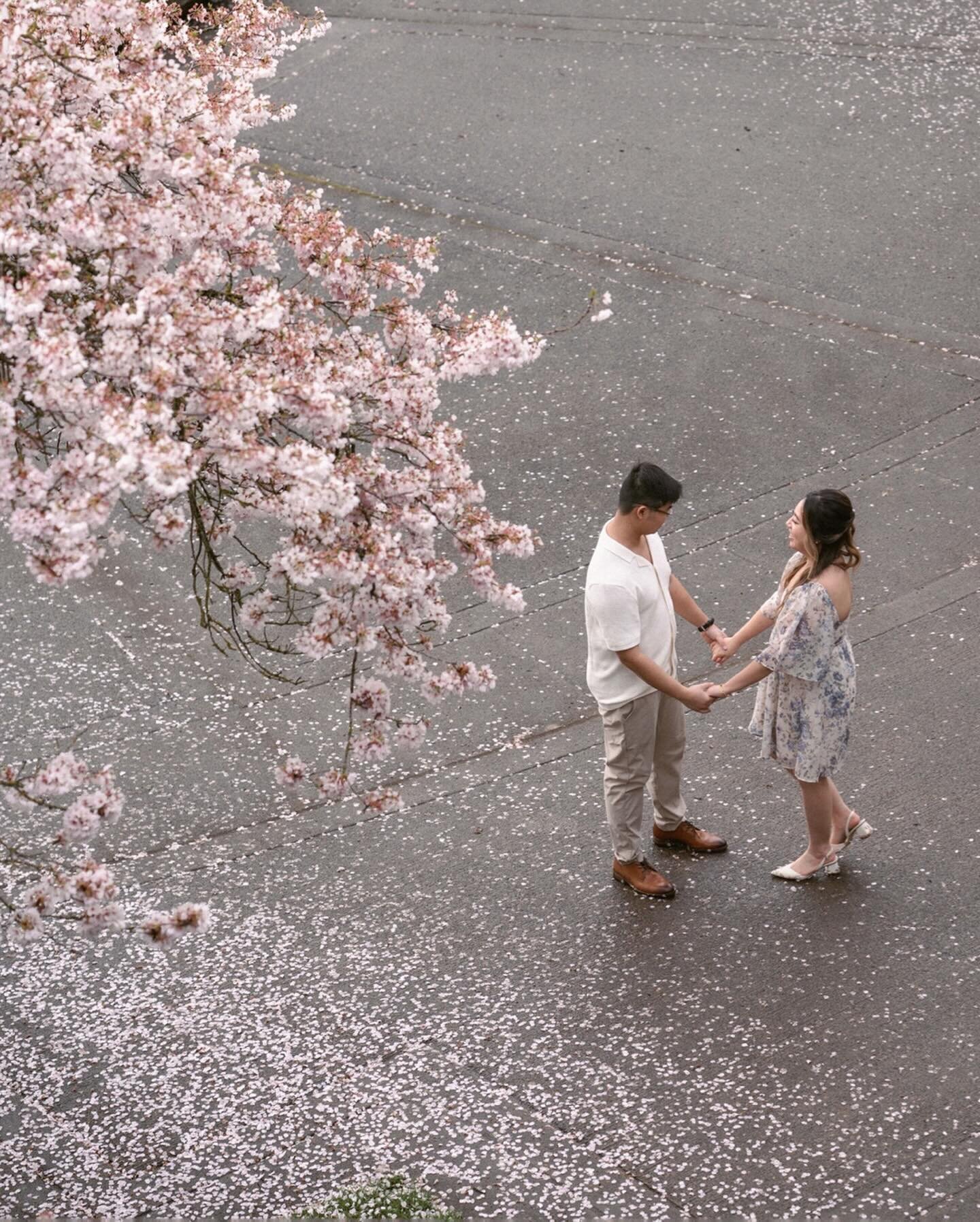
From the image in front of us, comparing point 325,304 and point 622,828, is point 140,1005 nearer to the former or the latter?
point 622,828

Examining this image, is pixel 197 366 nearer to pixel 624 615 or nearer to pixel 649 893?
pixel 624 615

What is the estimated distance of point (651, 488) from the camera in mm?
4930

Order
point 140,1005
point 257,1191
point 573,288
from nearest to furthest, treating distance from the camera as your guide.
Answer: point 257,1191
point 140,1005
point 573,288

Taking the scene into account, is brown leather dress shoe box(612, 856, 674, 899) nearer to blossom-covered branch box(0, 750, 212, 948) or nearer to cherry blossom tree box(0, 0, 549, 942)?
cherry blossom tree box(0, 0, 549, 942)

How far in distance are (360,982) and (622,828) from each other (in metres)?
1.05

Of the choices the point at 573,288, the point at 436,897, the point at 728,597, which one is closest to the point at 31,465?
the point at 436,897

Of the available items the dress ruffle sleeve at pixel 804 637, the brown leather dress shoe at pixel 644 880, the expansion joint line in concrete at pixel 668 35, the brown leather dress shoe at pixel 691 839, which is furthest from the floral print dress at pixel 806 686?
the expansion joint line in concrete at pixel 668 35

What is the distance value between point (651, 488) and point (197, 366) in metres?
1.84

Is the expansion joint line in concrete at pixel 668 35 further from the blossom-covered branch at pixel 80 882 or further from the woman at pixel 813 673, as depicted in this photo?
the blossom-covered branch at pixel 80 882

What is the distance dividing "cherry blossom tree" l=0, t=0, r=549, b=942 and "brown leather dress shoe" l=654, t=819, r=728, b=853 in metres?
1.49

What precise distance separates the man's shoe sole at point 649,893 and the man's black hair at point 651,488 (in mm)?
1412

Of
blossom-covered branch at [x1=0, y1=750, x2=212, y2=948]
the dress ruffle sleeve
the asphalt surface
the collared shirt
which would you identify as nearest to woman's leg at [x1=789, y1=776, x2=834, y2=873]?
the asphalt surface

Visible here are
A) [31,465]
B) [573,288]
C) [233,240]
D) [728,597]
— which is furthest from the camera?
[573,288]

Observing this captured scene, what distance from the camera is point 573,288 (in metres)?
9.58
